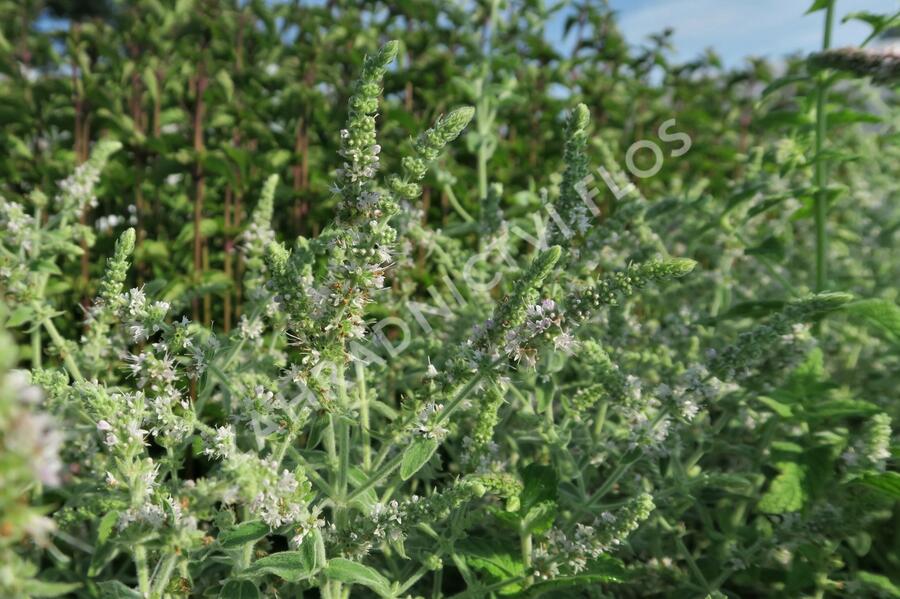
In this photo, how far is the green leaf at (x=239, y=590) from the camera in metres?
1.65

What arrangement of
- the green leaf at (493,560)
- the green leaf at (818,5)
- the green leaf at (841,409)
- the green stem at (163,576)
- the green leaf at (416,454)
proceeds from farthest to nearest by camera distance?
1. the green leaf at (818,5)
2. the green leaf at (841,409)
3. the green leaf at (493,560)
4. the green leaf at (416,454)
5. the green stem at (163,576)

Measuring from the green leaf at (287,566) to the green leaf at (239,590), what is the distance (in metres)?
0.08

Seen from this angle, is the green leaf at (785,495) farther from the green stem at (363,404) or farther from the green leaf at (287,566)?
the green leaf at (287,566)

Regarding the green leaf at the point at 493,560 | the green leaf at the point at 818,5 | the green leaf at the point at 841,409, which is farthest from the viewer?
the green leaf at the point at 818,5

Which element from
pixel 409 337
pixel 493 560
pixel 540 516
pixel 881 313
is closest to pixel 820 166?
pixel 881 313

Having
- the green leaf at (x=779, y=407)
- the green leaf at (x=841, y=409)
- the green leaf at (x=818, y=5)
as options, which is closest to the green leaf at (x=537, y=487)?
the green leaf at (x=779, y=407)

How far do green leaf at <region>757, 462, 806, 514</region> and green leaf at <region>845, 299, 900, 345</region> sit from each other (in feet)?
1.72

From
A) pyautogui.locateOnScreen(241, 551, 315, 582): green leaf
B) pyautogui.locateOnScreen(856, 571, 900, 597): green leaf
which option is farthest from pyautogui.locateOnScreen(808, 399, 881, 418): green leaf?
pyautogui.locateOnScreen(241, 551, 315, 582): green leaf

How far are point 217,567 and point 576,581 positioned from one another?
110cm

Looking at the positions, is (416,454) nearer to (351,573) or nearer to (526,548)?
(351,573)

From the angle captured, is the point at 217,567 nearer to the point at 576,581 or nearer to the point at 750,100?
the point at 576,581

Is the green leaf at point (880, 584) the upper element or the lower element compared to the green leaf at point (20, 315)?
lower

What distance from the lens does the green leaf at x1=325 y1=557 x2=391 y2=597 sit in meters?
1.53

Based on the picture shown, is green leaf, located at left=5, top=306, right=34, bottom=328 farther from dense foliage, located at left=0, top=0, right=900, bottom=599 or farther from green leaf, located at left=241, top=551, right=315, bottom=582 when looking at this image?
green leaf, located at left=241, top=551, right=315, bottom=582
